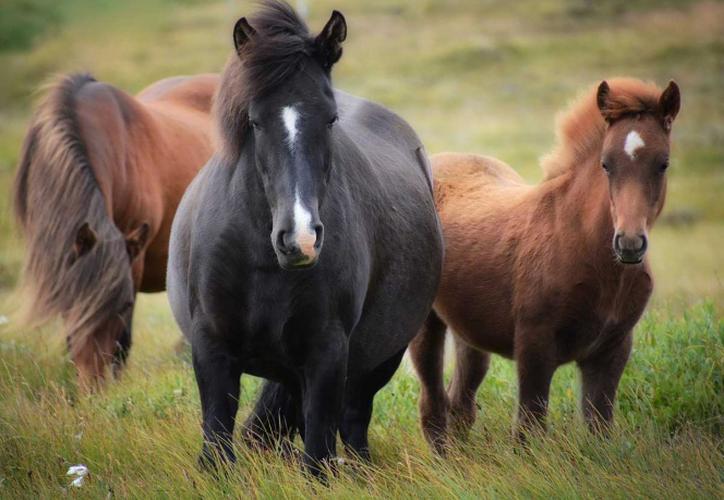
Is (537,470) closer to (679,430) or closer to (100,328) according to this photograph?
(679,430)

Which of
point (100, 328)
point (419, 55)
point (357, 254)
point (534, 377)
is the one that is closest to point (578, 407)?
point (534, 377)

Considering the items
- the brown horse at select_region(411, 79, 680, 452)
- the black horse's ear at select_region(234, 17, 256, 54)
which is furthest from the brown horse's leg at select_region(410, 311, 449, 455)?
the black horse's ear at select_region(234, 17, 256, 54)

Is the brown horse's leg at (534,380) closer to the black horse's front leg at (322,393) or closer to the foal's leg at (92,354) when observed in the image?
the black horse's front leg at (322,393)

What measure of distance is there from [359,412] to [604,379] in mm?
1292

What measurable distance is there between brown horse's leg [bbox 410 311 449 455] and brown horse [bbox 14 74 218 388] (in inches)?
74.6

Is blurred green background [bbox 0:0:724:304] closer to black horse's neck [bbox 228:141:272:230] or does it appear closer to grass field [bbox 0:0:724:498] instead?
grass field [bbox 0:0:724:498]

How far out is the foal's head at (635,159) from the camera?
4.55 metres

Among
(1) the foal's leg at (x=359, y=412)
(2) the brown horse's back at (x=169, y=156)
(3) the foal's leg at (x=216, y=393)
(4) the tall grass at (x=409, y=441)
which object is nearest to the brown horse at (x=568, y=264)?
(4) the tall grass at (x=409, y=441)

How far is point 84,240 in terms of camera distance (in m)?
6.26

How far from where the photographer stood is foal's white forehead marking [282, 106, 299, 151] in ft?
12.1

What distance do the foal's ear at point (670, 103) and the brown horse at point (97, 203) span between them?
3382mm

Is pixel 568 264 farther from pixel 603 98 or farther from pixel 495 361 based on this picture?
pixel 495 361

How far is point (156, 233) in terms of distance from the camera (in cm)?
792

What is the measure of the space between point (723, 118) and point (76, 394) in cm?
3529
